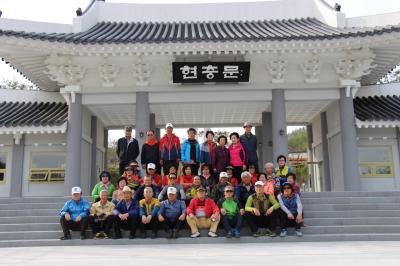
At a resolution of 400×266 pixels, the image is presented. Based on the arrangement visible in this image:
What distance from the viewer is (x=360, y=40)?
32.2 ft

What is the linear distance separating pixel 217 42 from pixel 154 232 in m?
5.11

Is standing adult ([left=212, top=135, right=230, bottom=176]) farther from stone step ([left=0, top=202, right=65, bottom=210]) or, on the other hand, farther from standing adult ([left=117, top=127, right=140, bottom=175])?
stone step ([left=0, top=202, right=65, bottom=210])

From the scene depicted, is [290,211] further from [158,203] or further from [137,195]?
[137,195]

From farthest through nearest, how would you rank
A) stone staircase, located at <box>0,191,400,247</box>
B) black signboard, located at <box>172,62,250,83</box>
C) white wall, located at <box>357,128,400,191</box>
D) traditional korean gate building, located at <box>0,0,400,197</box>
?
1. white wall, located at <box>357,128,400,191</box>
2. black signboard, located at <box>172,62,250,83</box>
3. traditional korean gate building, located at <box>0,0,400,197</box>
4. stone staircase, located at <box>0,191,400,247</box>

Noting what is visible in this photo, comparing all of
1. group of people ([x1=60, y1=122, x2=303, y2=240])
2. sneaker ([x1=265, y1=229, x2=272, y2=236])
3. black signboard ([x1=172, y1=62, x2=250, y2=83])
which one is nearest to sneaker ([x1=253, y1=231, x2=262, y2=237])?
group of people ([x1=60, y1=122, x2=303, y2=240])

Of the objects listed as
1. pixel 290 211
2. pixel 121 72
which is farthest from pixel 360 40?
pixel 121 72

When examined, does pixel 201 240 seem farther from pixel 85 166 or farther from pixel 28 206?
pixel 85 166

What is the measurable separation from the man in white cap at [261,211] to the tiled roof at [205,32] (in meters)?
Answer: 4.45

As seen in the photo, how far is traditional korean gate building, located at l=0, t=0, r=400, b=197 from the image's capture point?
10031mm

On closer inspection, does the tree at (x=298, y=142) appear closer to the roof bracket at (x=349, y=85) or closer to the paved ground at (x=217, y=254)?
the roof bracket at (x=349, y=85)

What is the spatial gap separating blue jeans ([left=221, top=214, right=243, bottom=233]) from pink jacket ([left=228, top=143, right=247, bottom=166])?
65.2 inches

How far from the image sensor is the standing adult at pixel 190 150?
27.5 feet

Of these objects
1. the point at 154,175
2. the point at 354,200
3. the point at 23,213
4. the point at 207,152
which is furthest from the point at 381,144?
the point at 23,213

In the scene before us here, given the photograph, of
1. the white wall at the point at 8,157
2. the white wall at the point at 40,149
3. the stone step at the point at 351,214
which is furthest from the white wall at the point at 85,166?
the stone step at the point at 351,214
